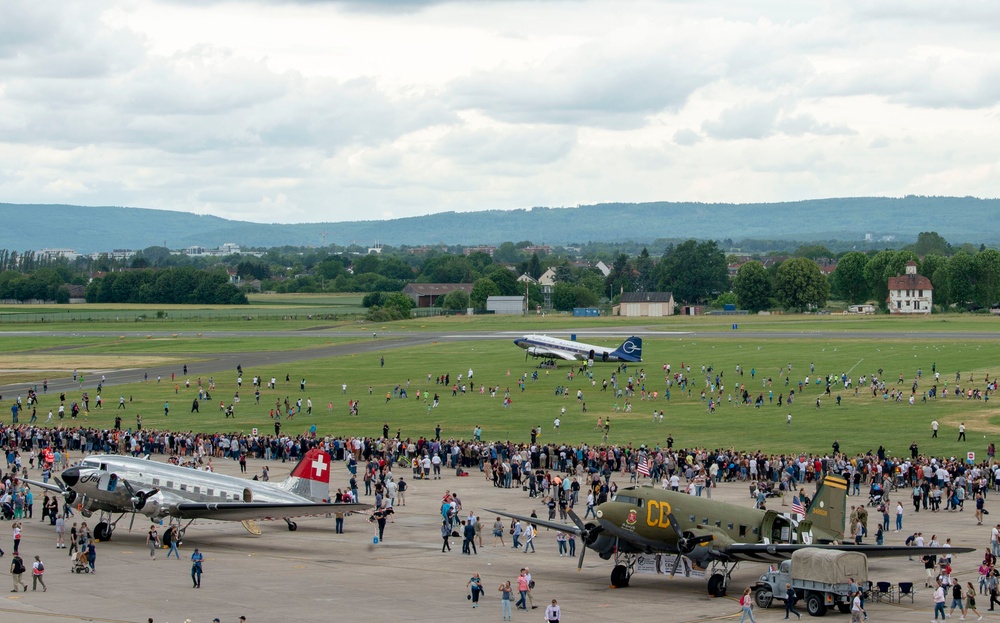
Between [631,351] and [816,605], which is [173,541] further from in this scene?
[631,351]

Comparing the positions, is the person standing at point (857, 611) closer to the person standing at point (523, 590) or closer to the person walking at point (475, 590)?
the person standing at point (523, 590)

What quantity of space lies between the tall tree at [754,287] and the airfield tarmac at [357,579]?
146354mm

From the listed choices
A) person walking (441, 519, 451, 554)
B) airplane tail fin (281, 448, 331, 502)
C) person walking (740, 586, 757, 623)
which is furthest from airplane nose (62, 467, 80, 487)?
person walking (740, 586, 757, 623)

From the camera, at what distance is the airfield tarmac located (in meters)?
28.8

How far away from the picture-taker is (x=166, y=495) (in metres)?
37.4

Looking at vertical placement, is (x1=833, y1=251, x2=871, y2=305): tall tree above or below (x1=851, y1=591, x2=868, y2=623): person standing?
above

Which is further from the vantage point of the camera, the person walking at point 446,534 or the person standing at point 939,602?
the person walking at point 446,534

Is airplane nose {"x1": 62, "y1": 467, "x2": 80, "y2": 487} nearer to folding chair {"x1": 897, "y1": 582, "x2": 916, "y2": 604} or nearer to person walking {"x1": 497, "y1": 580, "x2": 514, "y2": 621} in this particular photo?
person walking {"x1": 497, "y1": 580, "x2": 514, "y2": 621}

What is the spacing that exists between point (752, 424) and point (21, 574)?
4128 cm

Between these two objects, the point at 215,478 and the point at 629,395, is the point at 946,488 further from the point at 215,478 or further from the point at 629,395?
the point at 629,395

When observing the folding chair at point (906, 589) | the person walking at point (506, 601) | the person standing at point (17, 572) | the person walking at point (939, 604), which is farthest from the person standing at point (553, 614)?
the person standing at point (17, 572)

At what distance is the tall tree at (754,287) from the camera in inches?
7338

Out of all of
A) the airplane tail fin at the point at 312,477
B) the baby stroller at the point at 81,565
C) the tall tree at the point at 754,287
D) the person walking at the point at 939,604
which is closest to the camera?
the person walking at the point at 939,604

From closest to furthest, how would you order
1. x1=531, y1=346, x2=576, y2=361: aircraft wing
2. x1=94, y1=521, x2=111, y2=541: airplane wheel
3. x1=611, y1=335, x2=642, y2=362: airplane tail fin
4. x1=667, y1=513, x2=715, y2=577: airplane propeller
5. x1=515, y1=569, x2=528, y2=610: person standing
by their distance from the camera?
x1=515, y1=569, x2=528, y2=610: person standing < x1=667, y1=513, x2=715, y2=577: airplane propeller < x1=94, y1=521, x2=111, y2=541: airplane wheel < x1=611, y1=335, x2=642, y2=362: airplane tail fin < x1=531, y1=346, x2=576, y2=361: aircraft wing
